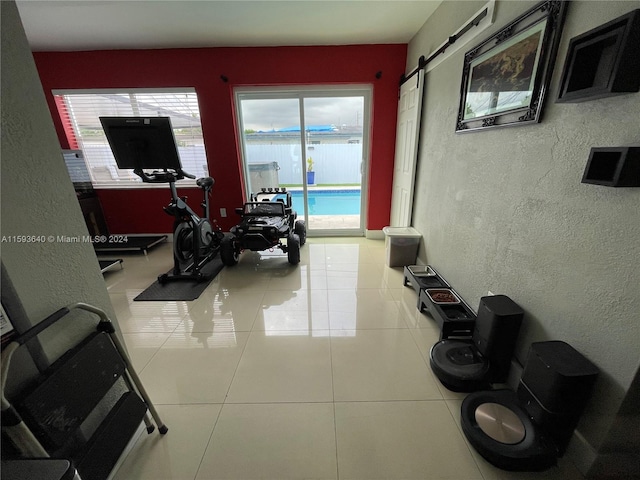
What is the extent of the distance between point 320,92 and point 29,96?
3409mm

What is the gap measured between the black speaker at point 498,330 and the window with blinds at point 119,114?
4.04m

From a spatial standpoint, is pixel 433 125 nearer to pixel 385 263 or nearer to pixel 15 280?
pixel 385 263

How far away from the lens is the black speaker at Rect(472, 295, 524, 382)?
1401 millimetres

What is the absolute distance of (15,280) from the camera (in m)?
0.81

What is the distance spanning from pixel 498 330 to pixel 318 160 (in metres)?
3.38

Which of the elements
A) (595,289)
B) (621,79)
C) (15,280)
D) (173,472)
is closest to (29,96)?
(15,280)

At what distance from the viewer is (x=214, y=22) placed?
2.71 metres

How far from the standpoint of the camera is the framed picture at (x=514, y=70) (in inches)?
49.1

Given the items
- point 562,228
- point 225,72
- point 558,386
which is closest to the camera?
point 558,386

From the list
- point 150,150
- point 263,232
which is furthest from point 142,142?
point 263,232

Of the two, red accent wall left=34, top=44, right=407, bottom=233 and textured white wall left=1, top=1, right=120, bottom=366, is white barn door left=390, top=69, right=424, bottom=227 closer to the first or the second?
red accent wall left=34, top=44, right=407, bottom=233

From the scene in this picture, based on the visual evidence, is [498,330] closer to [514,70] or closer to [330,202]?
[514,70]

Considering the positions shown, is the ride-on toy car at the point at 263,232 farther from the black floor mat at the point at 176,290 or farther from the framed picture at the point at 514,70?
the framed picture at the point at 514,70

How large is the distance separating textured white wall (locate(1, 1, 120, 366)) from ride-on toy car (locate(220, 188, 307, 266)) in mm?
1998
